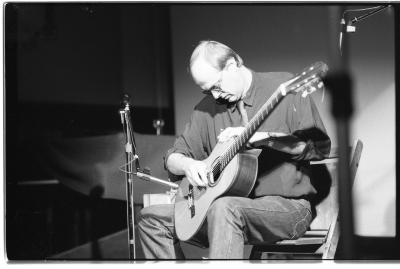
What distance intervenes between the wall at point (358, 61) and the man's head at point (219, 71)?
0.04 meters

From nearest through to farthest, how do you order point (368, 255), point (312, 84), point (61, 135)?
point (312, 84)
point (368, 255)
point (61, 135)

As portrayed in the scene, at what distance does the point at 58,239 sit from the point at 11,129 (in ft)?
1.89

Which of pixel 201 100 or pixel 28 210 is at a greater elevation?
pixel 201 100

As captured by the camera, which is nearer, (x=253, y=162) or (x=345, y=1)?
(x=253, y=162)

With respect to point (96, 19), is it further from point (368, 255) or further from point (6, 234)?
point (368, 255)

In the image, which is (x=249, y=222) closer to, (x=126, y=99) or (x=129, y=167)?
(x=129, y=167)

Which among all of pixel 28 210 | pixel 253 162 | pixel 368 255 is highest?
pixel 253 162

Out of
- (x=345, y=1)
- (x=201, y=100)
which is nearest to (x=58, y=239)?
(x=201, y=100)

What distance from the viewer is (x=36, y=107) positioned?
9.85ft

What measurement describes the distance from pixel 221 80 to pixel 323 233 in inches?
32.3

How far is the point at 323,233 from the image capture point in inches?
109

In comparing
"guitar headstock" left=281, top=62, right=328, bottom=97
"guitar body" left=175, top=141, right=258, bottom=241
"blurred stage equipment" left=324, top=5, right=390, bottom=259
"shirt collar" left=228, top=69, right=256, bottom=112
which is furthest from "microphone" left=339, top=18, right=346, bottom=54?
"guitar body" left=175, top=141, right=258, bottom=241

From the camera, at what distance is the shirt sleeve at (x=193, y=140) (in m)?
2.83

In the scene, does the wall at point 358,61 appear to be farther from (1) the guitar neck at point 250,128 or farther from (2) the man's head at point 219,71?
(1) the guitar neck at point 250,128
